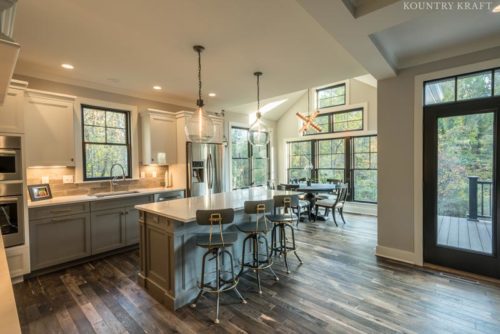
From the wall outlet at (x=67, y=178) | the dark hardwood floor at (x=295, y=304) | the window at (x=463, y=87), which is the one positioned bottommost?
the dark hardwood floor at (x=295, y=304)

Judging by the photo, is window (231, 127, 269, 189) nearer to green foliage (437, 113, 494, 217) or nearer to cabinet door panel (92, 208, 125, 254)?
cabinet door panel (92, 208, 125, 254)

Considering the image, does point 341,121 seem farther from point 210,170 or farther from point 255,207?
point 255,207

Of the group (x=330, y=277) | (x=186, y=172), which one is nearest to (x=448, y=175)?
(x=330, y=277)

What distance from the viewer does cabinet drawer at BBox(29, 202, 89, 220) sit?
2.98 metres

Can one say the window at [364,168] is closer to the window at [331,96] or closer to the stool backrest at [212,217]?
the window at [331,96]

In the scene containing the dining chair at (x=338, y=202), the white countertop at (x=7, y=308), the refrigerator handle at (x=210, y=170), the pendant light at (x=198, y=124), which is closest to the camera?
the white countertop at (x=7, y=308)

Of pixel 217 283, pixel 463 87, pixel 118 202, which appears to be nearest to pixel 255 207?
pixel 217 283

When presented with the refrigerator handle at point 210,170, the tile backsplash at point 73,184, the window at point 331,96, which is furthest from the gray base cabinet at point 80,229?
the window at point 331,96

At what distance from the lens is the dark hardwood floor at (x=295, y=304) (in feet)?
6.75

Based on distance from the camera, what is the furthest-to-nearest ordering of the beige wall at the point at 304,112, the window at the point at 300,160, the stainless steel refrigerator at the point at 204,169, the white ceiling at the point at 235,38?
the window at the point at 300,160 < the beige wall at the point at 304,112 < the stainless steel refrigerator at the point at 204,169 < the white ceiling at the point at 235,38

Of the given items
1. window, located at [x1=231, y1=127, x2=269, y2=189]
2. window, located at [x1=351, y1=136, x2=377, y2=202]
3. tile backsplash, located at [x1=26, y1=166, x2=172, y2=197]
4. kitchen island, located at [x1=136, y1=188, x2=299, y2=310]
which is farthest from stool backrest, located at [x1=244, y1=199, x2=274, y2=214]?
window, located at [x1=351, y1=136, x2=377, y2=202]

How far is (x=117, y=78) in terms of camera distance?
3.69 metres

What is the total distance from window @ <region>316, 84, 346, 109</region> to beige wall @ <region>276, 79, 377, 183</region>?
0.21m

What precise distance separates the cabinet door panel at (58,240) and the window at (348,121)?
6001 mm
